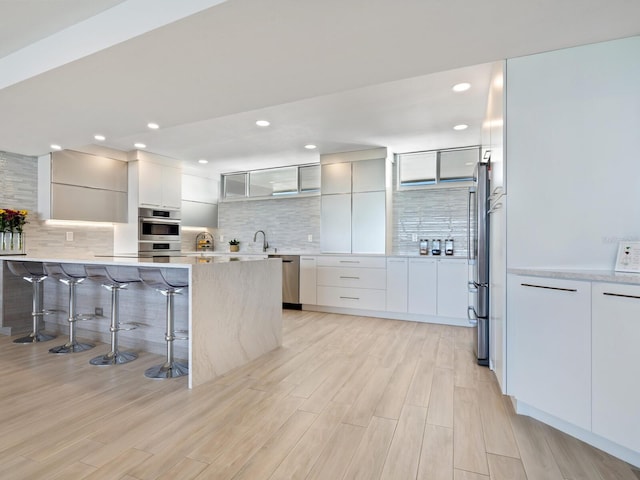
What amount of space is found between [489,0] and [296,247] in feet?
16.2

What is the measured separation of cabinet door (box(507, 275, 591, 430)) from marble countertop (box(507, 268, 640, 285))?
46 mm

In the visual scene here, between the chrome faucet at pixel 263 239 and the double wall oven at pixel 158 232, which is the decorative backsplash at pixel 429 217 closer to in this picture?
the chrome faucet at pixel 263 239

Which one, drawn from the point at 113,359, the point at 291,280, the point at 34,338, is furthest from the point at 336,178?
the point at 34,338

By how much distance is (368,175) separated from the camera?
16.7 feet

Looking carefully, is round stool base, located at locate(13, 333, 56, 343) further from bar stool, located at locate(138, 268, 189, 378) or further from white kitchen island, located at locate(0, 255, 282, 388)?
bar stool, located at locate(138, 268, 189, 378)

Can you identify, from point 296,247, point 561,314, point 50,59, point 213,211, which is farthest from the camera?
point 213,211

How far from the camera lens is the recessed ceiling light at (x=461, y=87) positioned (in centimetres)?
293

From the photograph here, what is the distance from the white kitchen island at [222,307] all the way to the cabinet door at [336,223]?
192 cm

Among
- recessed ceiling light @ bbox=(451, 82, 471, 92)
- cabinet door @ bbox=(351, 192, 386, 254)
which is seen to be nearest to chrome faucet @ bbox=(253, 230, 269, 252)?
cabinet door @ bbox=(351, 192, 386, 254)

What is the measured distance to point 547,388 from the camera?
1944mm

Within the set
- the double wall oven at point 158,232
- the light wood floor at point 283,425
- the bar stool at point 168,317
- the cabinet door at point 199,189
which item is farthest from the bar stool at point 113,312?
the cabinet door at point 199,189

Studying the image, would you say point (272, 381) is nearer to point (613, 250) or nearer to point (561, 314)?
point (561, 314)

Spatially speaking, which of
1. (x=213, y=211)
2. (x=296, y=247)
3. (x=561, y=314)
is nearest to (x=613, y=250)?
(x=561, y=314)

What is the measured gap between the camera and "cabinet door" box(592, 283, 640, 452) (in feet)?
5.26
